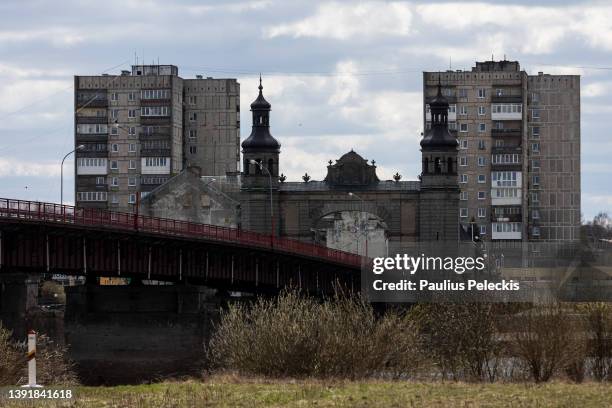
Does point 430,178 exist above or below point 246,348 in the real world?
above

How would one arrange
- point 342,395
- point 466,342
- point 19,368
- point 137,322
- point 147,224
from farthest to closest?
point 137,322 < point 147,224 < point 466,342 < point 19,368 < point 342,395

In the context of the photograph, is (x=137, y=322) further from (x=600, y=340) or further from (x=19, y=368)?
(x=19, y=368)

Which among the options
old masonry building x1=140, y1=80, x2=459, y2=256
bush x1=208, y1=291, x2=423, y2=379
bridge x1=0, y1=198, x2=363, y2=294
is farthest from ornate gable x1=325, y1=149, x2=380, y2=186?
bush x1=208, y1=291, x2=423, y2=379

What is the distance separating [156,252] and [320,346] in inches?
1613

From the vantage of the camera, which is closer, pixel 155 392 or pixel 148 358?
pixel 155 392

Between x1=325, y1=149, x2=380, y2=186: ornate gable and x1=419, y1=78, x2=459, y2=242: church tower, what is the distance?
5606 millimetres

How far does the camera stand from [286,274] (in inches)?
4796

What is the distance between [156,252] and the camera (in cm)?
10838

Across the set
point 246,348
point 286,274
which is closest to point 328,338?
point 246,348

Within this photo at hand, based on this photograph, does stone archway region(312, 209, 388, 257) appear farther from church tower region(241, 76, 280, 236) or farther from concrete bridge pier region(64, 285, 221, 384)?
concrete bridge pier region(64, 285, 221, 384)

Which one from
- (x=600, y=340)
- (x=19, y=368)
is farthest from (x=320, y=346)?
(x=600, y=340)

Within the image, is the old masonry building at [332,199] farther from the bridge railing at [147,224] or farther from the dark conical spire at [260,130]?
the bridge railing at [147,224]

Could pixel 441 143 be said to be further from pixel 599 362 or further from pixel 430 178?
pixel 599 362

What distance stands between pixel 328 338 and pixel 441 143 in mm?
121228
